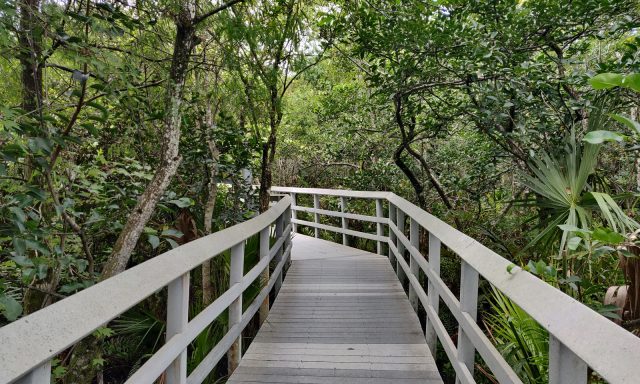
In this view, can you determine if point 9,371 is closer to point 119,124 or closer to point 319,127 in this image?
point 119,124

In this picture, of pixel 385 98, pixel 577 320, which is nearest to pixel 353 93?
pixel 385 98

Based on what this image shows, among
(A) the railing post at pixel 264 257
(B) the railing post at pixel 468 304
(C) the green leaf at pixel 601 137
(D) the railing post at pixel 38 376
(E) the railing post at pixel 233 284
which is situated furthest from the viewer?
(A) the railing post at pixel 264 257

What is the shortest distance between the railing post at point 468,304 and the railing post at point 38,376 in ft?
6.82

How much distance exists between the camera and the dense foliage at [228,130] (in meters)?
2.44

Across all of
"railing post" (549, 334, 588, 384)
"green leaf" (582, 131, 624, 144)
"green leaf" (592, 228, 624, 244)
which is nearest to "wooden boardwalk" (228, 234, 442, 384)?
"railing post" (549, 334, 588, 384)

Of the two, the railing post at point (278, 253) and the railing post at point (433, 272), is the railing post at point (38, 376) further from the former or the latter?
the railing post at point (278, 253)

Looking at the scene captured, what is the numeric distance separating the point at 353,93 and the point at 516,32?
490cm

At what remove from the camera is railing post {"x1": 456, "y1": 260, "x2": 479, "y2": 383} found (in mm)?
2553

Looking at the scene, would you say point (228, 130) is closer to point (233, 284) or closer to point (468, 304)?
point (233, 284)

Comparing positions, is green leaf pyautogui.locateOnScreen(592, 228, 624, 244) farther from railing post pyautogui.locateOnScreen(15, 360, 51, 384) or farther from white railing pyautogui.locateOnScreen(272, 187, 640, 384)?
railing post pyautogui.locateOnScreen(15, 360, 51, 384)

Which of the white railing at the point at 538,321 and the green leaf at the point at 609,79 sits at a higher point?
the green leaf at the point at 609,79

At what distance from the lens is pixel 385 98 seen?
20.1ft

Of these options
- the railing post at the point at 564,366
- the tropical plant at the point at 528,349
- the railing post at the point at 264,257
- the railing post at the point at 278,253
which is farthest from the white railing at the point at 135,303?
the tropical plant at the point at 528,349

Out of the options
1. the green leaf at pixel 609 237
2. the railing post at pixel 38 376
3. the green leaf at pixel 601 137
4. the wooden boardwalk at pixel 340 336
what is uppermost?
the green leaf at pixel 601 137
